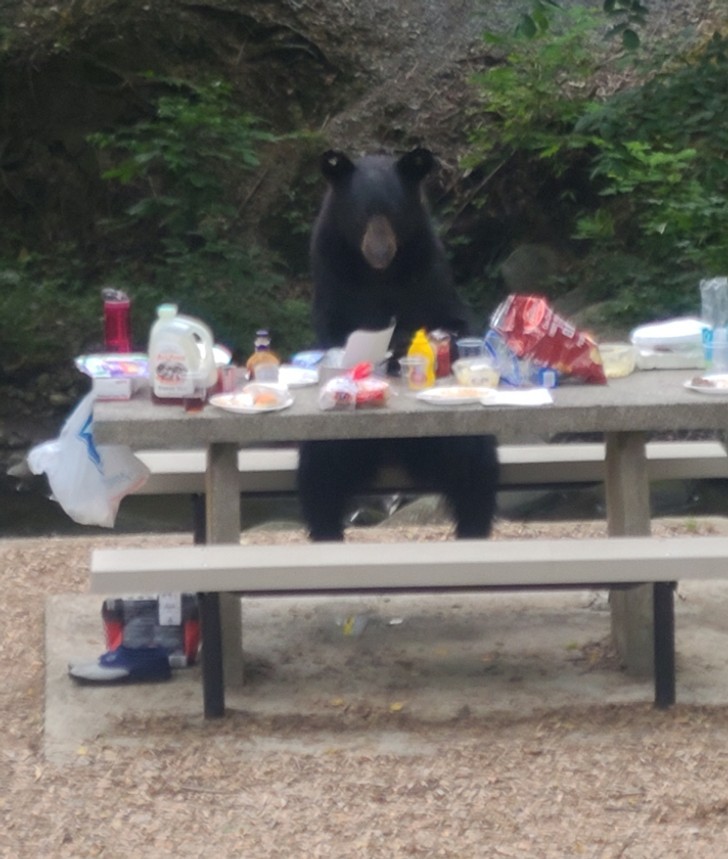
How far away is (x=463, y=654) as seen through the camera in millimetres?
4148

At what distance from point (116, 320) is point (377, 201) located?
0.86 metres

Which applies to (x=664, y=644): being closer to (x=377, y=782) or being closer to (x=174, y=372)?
(x=377, y=782)

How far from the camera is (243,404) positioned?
364 centimetres

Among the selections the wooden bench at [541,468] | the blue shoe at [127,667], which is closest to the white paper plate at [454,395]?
the wooden bench at [541,468]

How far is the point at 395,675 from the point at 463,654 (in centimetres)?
26

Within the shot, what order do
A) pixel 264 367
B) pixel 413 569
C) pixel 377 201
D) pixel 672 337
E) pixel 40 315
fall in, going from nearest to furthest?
pixel 413 569 < pixel 264 367 < pixel 672 337 < pixel 377 201 < pixel 40 315

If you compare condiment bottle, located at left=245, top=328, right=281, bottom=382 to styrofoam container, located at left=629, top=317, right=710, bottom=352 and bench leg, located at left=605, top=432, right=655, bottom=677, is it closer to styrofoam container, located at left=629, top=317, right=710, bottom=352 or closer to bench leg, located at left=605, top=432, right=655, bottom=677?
bench leg, located at left=605, top=432, right=655, bottom=677

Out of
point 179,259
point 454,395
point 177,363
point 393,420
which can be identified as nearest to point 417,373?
point 454,395

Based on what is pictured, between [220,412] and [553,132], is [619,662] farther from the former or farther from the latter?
[553,132]

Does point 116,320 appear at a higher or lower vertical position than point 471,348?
higher

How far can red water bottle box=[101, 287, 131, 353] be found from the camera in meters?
3.95

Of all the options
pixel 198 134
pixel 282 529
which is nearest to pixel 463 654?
pixel 282 529

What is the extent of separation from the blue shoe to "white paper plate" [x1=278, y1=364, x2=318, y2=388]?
2.67 feet

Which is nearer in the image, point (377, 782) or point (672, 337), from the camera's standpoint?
point (377, 782)
